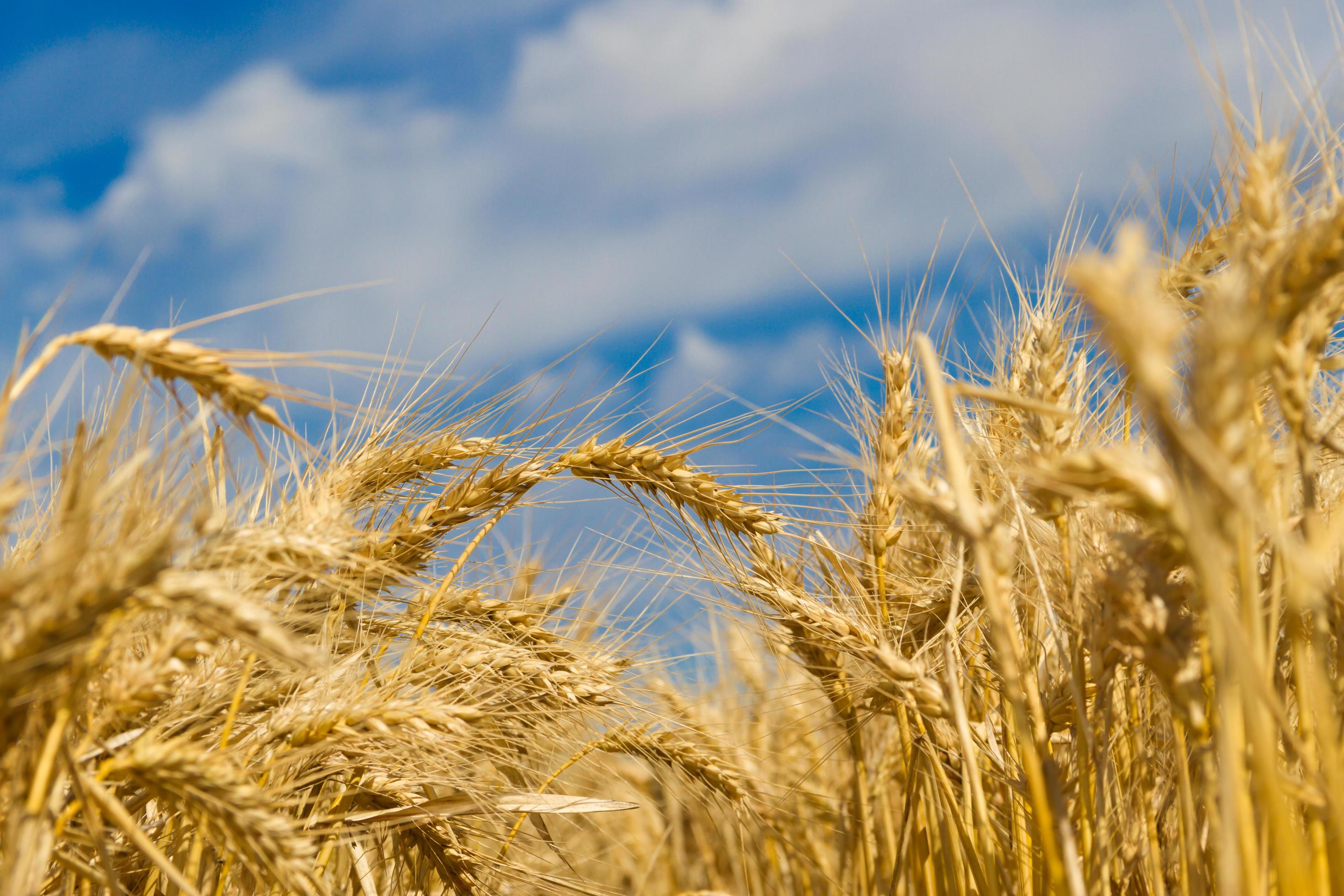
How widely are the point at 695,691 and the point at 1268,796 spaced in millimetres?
2453

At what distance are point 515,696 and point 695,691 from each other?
137 centimetres

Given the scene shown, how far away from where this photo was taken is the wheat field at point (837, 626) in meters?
0.91

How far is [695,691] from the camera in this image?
10.3ft

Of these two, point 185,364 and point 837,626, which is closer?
point 185,364

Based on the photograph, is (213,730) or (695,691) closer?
(213,730)

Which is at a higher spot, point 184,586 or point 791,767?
point 791,767

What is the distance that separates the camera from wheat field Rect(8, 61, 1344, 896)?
2.99 feet

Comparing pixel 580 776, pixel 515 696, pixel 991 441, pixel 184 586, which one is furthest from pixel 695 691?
pixel 184 586

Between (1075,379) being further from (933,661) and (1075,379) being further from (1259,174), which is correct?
(1259,174)

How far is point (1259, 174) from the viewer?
1148 mm

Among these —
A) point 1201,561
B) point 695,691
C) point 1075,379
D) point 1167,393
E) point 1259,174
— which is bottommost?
point 1201,561

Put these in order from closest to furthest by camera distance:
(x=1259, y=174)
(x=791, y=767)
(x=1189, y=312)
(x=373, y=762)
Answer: (x=1259, y=174)
(x=1189, y=312)
(x=373, y=762)
(x=791, y=767)

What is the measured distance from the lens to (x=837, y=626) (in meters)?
1.76

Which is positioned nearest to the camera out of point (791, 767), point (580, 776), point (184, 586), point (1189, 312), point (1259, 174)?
point (184, 586)
